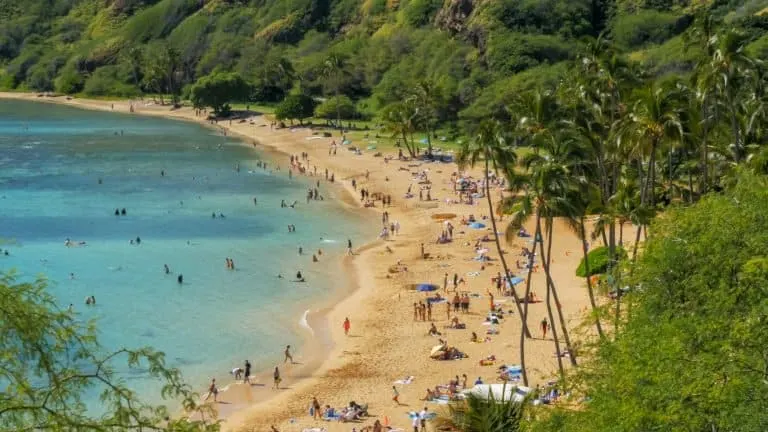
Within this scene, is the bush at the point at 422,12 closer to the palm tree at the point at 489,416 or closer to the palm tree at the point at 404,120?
the palm tree at the point at 404,120

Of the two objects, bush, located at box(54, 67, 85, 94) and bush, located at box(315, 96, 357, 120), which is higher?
bush, located at box(54, 67, 85, 94)

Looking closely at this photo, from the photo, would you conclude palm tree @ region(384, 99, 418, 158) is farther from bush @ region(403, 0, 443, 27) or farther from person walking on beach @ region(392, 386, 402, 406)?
bush @ region(403, 0, 443, 27)

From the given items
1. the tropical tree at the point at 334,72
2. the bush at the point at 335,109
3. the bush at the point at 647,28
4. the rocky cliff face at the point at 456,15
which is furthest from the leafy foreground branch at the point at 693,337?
the rocky cliff face at the point at 456,15

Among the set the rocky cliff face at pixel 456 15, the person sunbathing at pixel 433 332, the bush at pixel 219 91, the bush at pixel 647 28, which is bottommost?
the person sunbathing at pixel 433 332

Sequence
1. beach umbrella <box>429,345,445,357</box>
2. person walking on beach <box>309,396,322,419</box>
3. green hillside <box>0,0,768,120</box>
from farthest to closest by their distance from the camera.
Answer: green hillside <box>0,0,768,120</box> → beach umbrella <box>429,345,445,357</box> → person walking on beach <box>309,396,322,419</box>

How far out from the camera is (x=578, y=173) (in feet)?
112

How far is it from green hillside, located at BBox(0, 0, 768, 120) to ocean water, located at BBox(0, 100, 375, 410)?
28135mm

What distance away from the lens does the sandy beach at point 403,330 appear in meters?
35.4

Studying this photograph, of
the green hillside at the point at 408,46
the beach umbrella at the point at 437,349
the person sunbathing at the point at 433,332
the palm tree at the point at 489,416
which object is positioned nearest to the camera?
the palm tree at the point at 489,416

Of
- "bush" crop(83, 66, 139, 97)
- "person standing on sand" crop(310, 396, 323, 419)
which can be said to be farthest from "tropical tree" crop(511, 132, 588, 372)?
"bush" crop(83, 66, 139, 97)

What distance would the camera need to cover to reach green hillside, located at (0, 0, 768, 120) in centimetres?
11525

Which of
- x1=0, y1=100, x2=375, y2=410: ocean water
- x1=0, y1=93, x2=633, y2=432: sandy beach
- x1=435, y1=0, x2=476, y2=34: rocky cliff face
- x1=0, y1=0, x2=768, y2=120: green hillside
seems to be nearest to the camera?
x1=0, y1=93, x2=633, y2=432: sandy beach

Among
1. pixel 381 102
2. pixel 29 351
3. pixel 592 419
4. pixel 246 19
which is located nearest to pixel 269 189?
pixel 381 102

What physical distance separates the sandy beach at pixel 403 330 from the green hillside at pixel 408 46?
40.5 meters
